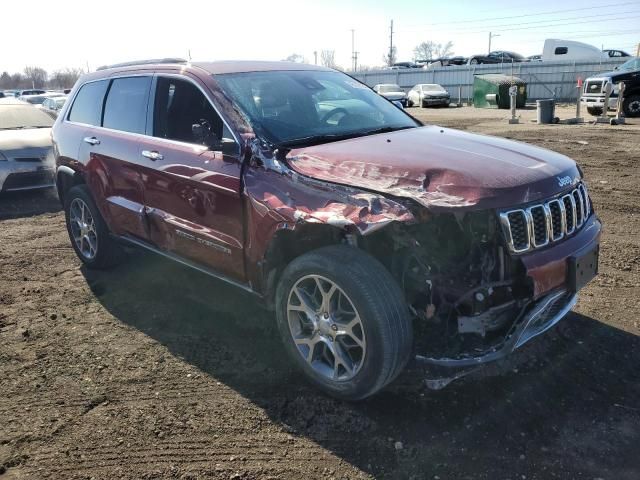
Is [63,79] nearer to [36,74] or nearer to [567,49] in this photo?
[36,74]

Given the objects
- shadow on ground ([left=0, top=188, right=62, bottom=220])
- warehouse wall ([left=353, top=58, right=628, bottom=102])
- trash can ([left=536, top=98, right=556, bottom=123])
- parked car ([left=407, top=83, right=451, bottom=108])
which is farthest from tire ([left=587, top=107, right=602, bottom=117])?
shadow on ground ([left=0, top=188, right=62, bottom=220])

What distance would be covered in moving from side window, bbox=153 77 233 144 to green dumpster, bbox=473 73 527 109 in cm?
2671

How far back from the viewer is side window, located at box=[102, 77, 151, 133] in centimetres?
435

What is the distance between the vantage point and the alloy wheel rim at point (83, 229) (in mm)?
5195

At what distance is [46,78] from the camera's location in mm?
86125

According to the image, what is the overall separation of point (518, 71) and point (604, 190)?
2787cm

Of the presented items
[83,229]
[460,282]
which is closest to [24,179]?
[83,229]

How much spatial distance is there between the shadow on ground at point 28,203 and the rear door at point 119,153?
368 cm

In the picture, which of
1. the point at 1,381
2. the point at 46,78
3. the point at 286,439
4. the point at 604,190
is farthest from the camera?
the point at 46,78

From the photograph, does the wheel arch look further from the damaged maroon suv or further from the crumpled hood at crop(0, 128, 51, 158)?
the crumpled hood at crop(0, 128, 51, 158)

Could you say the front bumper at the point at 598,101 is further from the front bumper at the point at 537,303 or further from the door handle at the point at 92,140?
the door handle at the point at 92,140

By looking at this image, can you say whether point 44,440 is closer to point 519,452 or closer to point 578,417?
point 519,452

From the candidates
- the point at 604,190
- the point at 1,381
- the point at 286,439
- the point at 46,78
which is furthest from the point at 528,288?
the point at 46,78

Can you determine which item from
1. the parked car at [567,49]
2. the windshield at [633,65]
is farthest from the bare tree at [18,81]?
the windshield at [633,65]
